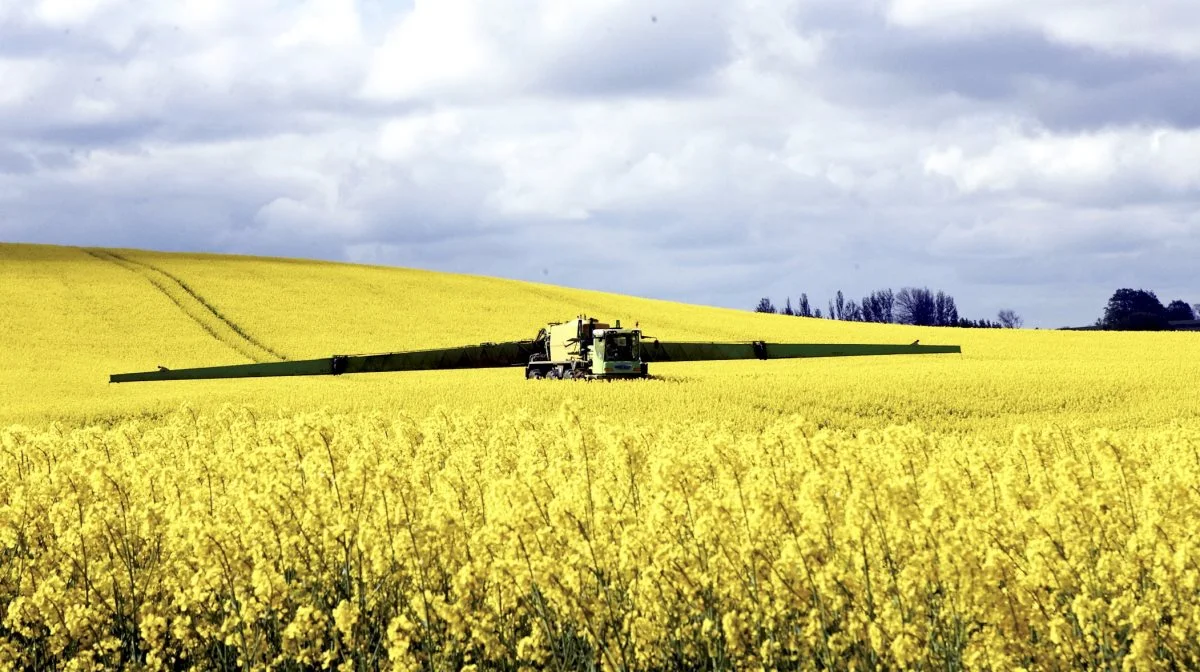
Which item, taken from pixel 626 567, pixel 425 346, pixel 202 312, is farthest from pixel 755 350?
pixel 626 567

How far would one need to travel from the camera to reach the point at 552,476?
9.36 metres

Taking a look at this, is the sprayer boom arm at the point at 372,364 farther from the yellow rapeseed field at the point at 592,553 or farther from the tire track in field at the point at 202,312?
the yellow rapeseed field at the point at 592,553

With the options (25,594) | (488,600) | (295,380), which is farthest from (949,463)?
(295,380)

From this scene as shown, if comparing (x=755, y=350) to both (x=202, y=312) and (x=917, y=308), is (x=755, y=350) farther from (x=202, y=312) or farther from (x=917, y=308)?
(x=917, y=308)

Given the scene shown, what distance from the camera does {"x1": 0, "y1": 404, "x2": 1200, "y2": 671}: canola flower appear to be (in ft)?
21.7

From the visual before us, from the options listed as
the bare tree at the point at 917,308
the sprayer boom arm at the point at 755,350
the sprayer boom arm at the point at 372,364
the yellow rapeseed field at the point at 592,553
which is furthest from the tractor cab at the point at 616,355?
the bare tree at the point at 917,308

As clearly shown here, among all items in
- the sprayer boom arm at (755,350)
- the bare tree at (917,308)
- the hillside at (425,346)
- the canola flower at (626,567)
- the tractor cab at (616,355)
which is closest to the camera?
the canola flower at (626,567)

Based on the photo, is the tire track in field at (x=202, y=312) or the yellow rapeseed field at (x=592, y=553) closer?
the yellow rapeseed field at (x=592, y=553)

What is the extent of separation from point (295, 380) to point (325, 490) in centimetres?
2888

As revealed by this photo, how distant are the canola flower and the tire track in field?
38.1 meters

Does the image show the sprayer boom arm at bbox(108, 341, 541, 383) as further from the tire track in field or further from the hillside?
the tire track in field

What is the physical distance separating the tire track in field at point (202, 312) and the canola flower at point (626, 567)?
3811cm

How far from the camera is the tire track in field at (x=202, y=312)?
47094 millimetres

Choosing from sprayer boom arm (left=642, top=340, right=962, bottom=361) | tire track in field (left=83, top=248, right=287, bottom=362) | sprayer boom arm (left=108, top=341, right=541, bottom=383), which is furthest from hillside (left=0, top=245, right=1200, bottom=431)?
sprayer boom arm (left=642, top=340, right=962, bottom=361)
